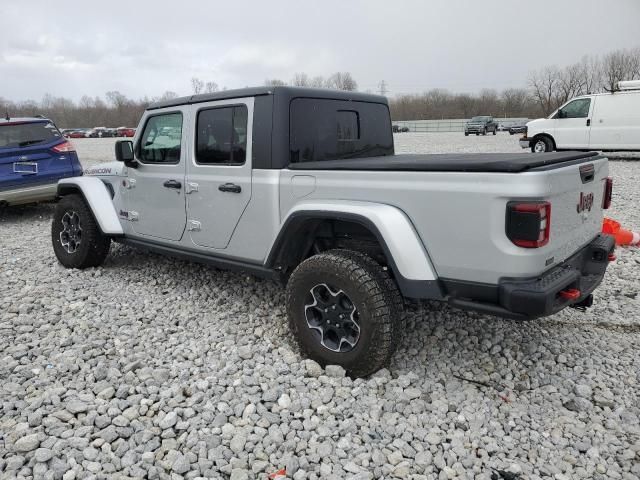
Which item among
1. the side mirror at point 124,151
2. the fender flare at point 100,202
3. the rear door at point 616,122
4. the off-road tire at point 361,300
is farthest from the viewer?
the rear door at point 616,122

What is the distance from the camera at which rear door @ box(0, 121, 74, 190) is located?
8.14 m

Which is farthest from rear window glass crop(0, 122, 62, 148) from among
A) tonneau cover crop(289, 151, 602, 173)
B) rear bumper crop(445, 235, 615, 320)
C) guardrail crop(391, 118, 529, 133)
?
guardrail crop(391, 118, 529, 133)

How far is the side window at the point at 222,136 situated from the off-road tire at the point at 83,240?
184 centimetres

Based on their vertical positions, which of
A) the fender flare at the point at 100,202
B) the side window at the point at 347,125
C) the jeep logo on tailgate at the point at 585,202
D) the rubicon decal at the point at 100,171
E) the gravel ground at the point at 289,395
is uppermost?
the side window at the point at 347,125

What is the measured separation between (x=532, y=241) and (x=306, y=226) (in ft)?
4.90

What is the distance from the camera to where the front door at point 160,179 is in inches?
176

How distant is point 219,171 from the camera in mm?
4051

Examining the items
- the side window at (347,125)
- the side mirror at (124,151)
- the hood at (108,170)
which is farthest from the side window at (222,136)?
the hood at (108,170)

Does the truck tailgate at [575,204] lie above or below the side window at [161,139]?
below

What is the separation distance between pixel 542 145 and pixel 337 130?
44.2ft

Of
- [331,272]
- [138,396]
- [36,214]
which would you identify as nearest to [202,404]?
[138,396]

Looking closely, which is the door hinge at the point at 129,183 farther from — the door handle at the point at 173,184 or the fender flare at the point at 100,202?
the door handle at the point at 173,184

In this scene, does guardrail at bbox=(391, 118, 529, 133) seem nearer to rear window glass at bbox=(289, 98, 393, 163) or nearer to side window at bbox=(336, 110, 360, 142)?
rear window glass at bbox=(289, 98, 393, 163)

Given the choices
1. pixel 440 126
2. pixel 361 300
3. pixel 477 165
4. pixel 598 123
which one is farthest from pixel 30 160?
pixel 440 126
